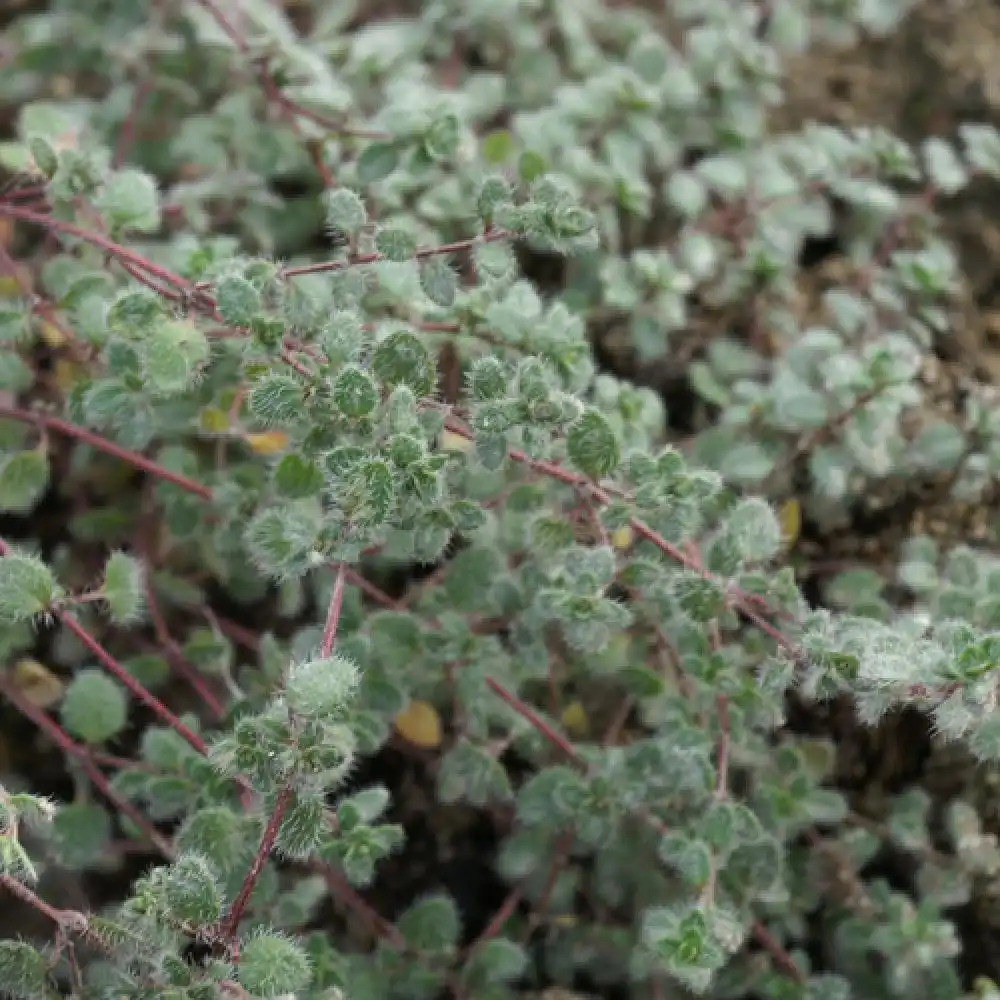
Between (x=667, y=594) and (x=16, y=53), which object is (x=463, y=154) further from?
(x=16, y=53)

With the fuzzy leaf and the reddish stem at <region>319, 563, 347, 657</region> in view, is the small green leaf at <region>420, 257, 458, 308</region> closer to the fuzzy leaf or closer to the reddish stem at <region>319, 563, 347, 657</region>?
the reddish stem at <region>319, 563, 347, 657</region>

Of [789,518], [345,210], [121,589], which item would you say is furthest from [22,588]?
[789,518]

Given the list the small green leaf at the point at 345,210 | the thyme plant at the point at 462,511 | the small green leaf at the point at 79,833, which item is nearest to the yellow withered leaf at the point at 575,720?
the thyme plant at the point at 462,511

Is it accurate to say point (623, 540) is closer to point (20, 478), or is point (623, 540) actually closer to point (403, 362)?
point (403, 362)

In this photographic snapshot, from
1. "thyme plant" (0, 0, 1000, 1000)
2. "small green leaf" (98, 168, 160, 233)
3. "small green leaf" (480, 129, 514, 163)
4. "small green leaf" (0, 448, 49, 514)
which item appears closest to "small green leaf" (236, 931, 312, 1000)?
"thyme plant" (0, 0, 1000, 1000)

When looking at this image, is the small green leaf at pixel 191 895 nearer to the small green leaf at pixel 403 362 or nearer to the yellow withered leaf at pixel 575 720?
the small green leaf at pixel 403 362
